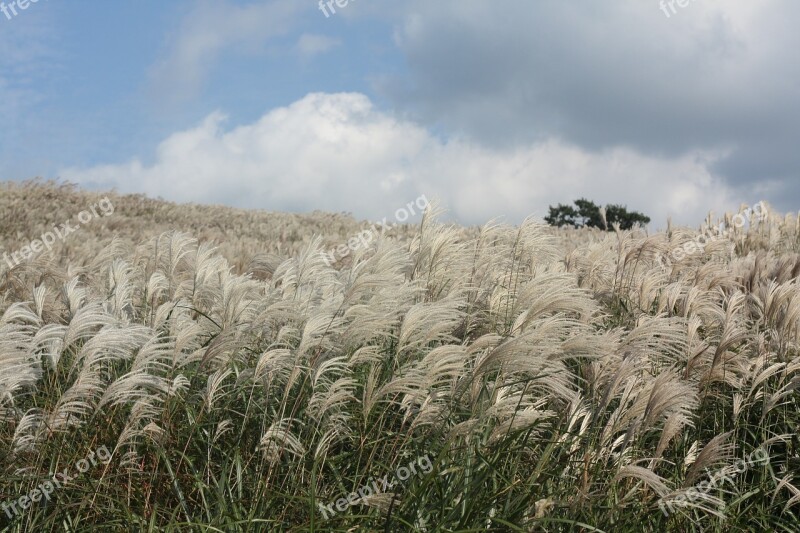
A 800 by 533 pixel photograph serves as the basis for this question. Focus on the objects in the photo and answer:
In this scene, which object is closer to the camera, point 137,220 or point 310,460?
point 310,460

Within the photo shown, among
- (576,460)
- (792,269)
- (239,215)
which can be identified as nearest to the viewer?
(576,460)

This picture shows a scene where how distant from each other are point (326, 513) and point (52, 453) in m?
1.63

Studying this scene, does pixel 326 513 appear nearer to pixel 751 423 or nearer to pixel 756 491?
pixel 756 491

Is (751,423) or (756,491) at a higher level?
(751,423)

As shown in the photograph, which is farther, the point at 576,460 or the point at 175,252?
the point at 175,252

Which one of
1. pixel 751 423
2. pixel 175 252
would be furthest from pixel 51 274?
pixel 751 423

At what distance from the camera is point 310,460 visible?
3.59 m

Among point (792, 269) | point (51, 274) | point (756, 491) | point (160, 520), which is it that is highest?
point (792, 269)

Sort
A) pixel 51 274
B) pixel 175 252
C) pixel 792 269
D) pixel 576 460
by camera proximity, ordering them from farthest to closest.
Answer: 1. pixel 792 269
2. pixel 51 274
3. pixel 175 252
4. pixel 576 460

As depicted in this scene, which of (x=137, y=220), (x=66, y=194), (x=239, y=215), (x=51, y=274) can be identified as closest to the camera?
(x=51, y=274)

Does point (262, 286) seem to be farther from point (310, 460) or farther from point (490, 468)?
point (490, 468)

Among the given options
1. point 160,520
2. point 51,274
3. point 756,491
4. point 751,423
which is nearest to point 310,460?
point 160,520

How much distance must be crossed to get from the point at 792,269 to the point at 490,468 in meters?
Result: 5.89

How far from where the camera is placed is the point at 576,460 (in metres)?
3.42
